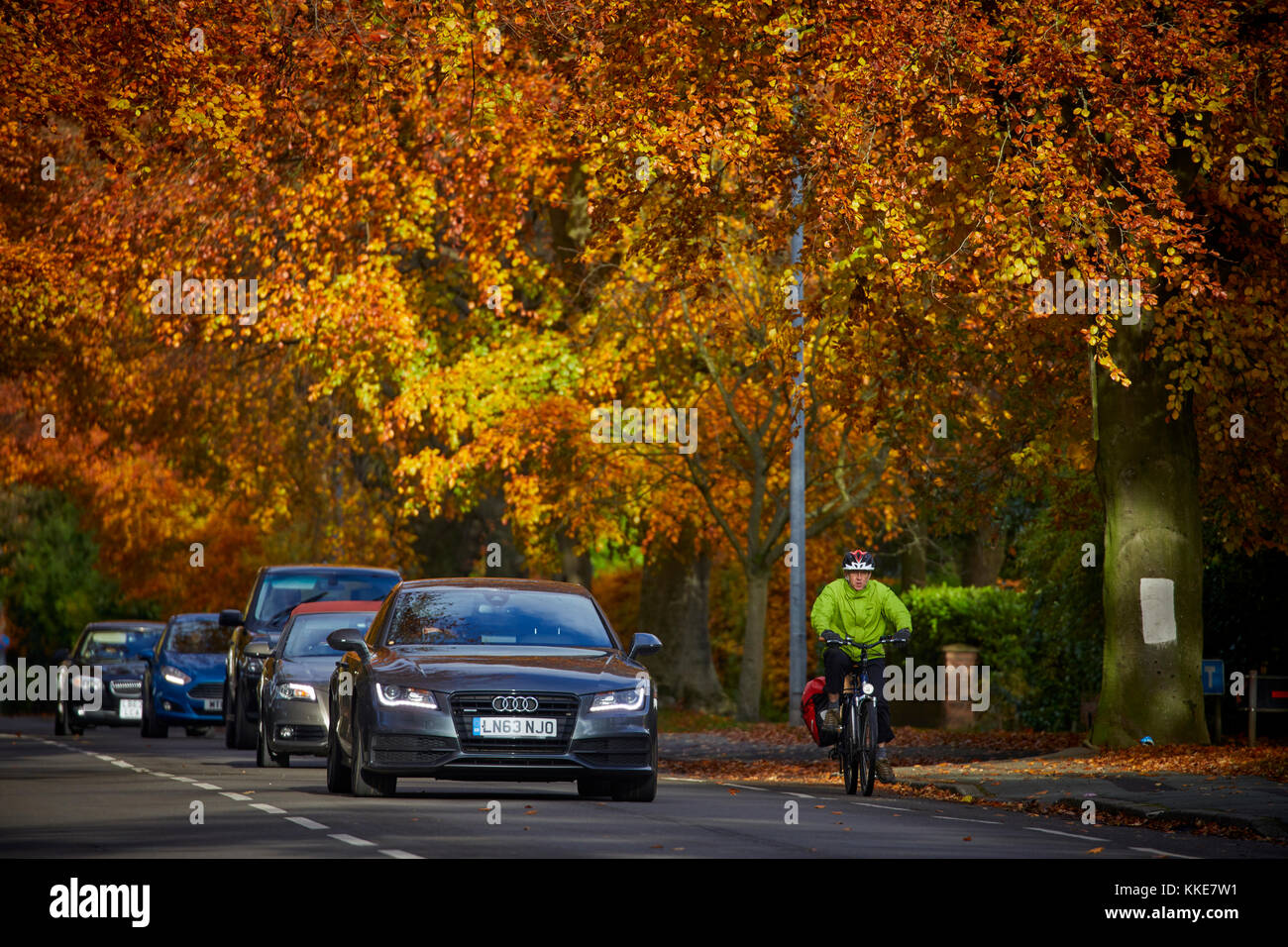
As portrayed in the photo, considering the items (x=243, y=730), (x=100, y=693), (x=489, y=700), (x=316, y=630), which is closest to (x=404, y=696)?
(x=489, y=700)

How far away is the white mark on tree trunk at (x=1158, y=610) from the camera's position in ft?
78.8

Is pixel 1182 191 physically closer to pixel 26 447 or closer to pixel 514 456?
pixel 514 456

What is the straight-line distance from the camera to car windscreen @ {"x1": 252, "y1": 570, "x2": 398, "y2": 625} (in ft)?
92.7

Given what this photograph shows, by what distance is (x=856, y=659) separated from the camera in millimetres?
19172

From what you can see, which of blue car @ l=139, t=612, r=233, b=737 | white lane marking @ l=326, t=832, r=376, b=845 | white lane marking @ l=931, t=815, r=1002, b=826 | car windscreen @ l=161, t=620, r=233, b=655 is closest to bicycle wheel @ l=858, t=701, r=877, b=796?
white lane marking @ l=931, t=815, r=1002, b=826

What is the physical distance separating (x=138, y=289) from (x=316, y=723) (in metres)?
10.9

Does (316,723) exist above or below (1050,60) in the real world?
below

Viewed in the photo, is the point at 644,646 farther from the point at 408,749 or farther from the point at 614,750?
the point at 408,749

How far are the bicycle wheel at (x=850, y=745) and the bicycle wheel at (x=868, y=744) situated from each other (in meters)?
0.04

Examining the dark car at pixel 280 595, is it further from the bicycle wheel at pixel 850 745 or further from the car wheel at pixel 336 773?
the car wheel at pixel 336 773

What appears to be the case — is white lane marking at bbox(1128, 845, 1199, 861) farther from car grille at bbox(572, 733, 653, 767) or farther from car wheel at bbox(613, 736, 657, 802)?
car wheel at bbox(613, 736, 657, 802)

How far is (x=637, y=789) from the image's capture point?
57.3 feet

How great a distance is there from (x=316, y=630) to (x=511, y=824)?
33.7 ft
